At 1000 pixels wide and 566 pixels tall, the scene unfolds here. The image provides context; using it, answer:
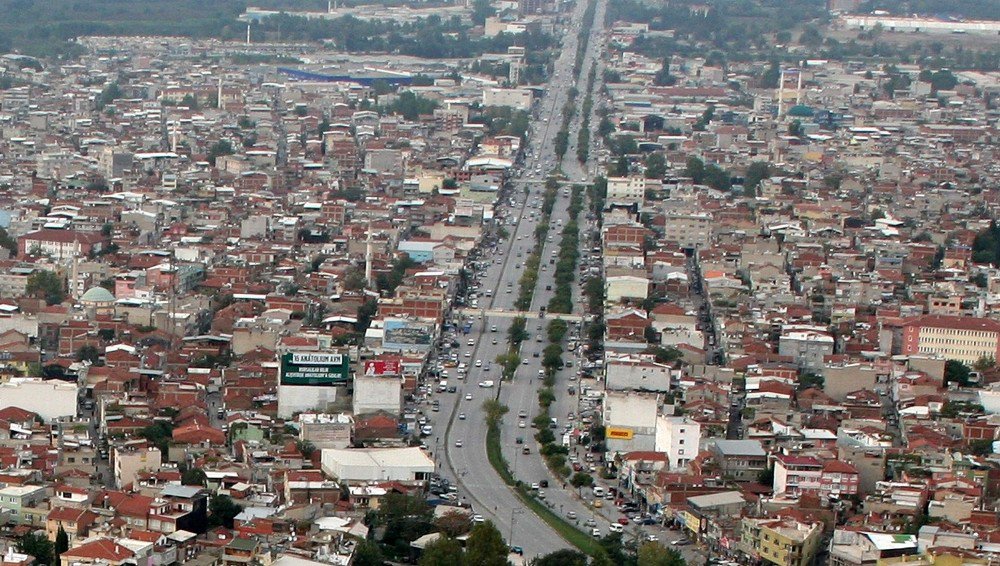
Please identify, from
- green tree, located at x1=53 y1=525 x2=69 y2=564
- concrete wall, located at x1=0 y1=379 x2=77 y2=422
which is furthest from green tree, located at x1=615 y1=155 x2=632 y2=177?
green tree, located at x1=53 y1=525 x2=69 y2=564

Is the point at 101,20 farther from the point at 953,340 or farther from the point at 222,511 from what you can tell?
the point at 222,511

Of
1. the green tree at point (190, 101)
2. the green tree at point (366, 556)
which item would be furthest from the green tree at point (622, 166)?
the green tree at point (366, 556)

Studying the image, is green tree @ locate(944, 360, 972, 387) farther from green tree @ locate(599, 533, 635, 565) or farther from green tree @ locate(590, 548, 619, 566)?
green tree @ locate(590, 548, 619, 566)

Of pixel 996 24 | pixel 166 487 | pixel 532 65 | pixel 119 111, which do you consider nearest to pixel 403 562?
pixel 166 487

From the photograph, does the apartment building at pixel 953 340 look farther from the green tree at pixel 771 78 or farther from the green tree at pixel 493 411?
the green tree at pixel 771 78

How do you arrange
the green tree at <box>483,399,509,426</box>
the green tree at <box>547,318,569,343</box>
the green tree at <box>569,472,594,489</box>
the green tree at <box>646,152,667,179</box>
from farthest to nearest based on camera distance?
the green tree at <box>646,152,667,179</box> < the green tree at <box>547,318,569,343</box> < the green tree at <box>483,399,509,426</box> < the green tree at <box>569,472,594,489</box>

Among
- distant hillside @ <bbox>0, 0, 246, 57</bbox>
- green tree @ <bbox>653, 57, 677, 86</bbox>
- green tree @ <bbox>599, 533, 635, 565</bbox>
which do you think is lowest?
green tree @ <bbox>599, 533, 635, 565</bbox>
